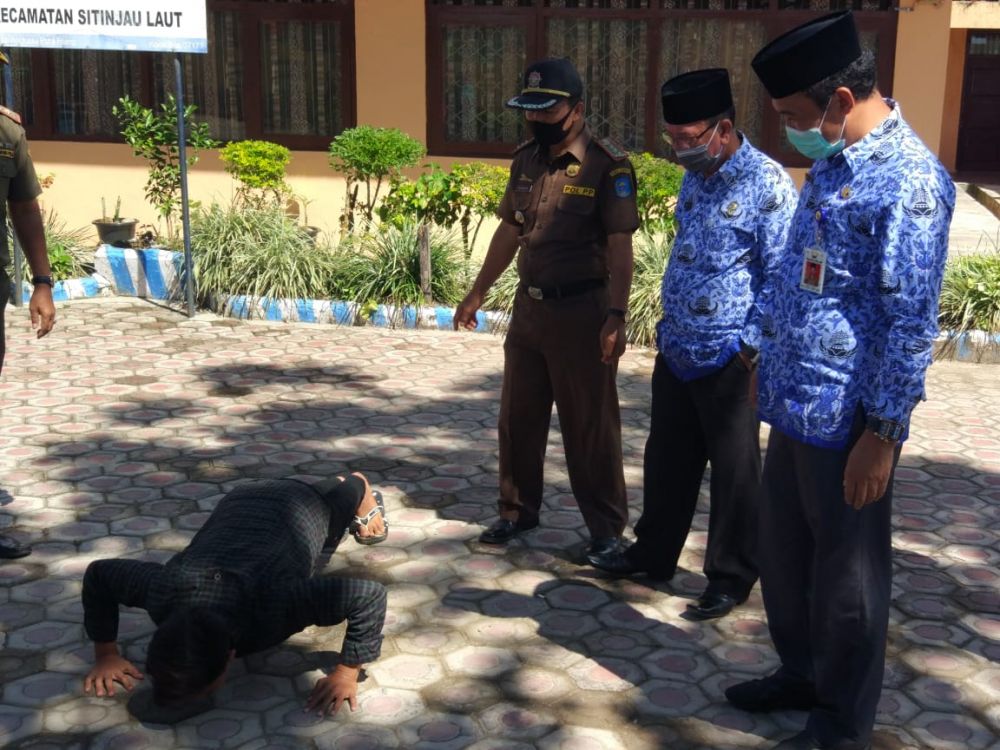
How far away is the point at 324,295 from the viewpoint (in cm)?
1006

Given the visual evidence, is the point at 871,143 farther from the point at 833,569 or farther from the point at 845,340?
the point at 833,569

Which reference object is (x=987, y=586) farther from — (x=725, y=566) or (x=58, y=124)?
(x=58, y=124)

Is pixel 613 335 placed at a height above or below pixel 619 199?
below

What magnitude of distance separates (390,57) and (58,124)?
11.1 feet

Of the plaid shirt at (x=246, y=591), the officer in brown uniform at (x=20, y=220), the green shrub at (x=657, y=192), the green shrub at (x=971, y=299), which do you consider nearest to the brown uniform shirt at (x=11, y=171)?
the officer in brown uniform at (x=20, y=220)

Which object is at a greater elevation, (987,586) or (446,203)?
(446,203)

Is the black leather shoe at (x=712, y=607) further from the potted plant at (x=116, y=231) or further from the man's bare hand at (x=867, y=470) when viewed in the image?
the potted plant at (x=116, y=231)

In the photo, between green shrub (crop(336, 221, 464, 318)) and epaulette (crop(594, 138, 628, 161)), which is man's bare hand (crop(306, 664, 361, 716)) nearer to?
epaulette (crop(594, 138, 628, 161))

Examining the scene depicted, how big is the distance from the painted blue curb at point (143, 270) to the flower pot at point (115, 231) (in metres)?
0.40

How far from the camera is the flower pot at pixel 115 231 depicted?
444 inches

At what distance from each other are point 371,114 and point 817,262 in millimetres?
8942

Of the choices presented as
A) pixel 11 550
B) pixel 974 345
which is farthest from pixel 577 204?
pixel 974 345

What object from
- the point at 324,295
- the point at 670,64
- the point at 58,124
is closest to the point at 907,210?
the point at 324,295

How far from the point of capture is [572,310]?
16.0 feet
